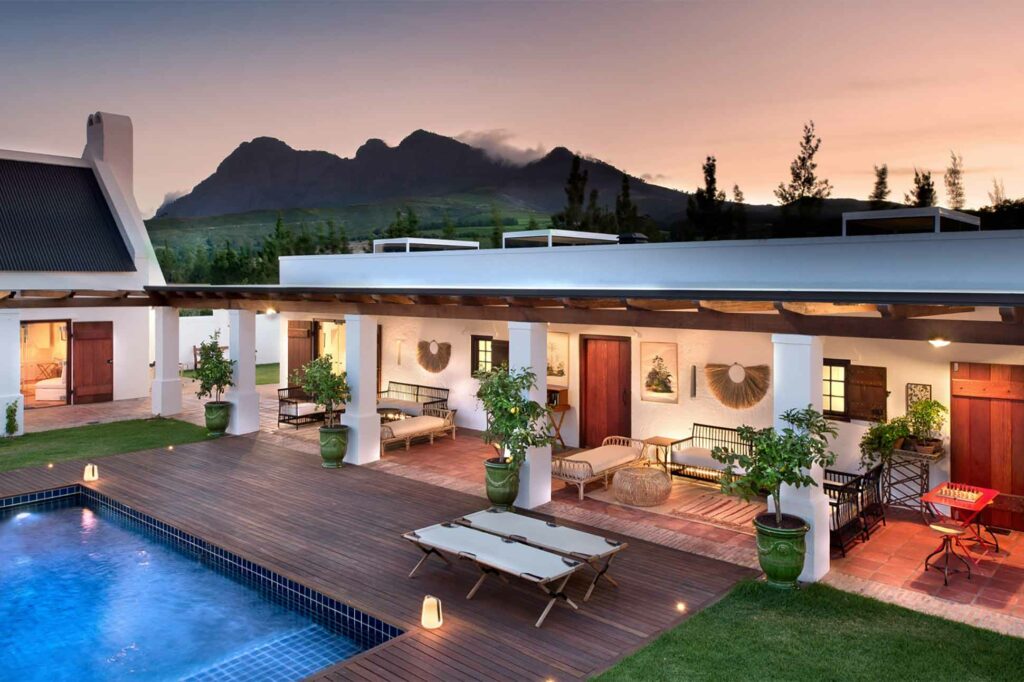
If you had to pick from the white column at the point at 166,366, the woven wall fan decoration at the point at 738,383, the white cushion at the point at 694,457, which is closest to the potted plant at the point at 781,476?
the white cushion at the point at 694,457

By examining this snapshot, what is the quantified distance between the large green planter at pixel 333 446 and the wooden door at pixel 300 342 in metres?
7.43

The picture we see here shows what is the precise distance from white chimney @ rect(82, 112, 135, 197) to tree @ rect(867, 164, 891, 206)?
32351mm

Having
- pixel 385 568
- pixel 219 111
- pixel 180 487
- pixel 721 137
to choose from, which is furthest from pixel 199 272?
pixel 385 568

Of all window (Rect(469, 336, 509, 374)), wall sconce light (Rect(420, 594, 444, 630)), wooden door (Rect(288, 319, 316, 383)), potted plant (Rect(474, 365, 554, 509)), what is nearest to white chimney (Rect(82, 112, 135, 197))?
wooden door (Rect(288, 319, 316, 383))

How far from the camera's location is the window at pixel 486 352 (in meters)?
16.6

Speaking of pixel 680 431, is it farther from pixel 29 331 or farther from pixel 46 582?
pixel 29 331

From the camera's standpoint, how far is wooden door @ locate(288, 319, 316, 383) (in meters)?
20.6

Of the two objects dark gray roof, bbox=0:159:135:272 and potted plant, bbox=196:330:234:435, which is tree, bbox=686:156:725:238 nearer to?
dark gray roof, bbox=0:159:135:272

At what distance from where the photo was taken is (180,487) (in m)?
12.3

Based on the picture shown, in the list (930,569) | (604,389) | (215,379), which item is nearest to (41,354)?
(215,379)

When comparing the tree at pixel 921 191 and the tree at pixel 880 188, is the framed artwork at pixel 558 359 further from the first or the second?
the tree at pixel 921 191

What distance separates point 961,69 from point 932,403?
1348 cm

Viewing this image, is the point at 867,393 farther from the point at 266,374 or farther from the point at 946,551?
the point at 266,374

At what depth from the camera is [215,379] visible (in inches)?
633
